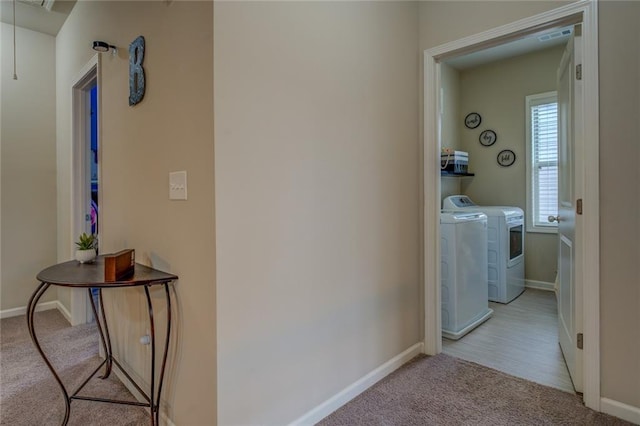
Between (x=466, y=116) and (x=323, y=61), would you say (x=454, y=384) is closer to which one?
(x=323, y=61)

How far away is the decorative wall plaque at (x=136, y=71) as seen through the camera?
69.8 inches

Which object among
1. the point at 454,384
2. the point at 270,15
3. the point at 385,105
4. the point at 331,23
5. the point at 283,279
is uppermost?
the point at 331,23

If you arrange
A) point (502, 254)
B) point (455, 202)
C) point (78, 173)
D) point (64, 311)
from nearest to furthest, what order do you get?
point (78, 173), point (64, 311), point (502, 254), point (455, 202)

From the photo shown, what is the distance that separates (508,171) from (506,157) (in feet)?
0.62

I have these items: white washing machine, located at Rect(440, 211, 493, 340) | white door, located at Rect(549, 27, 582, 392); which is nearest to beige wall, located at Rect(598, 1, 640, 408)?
white door, located at Rect(549, 27, 582, 392)

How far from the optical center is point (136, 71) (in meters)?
1.82

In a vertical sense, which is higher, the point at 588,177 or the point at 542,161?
the point at 542,161

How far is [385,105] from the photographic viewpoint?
7.09ft

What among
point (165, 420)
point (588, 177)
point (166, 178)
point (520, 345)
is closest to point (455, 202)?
point (520, 345)

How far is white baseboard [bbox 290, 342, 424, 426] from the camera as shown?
5.52ft

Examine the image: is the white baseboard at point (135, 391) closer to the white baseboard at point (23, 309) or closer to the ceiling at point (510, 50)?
the white baseboard at point (23, 309)

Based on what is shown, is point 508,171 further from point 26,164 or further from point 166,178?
point 26,164

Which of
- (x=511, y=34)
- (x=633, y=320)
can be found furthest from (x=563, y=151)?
(x=633, y=320)

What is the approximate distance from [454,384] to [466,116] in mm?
3877
